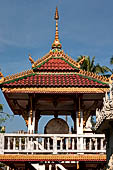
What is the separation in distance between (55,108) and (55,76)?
2.57 metres

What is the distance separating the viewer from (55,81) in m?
15.9

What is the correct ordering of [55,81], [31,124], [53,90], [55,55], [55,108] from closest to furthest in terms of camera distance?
1. [53,90]
2. [31,124]
3. [55,81]
4. [55,55]
5. [55,108]

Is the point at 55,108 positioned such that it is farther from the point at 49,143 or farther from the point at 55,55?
the point at 49,143

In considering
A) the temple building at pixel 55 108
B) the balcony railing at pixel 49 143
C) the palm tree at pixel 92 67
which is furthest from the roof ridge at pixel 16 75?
the palm tree at pixel 92 67

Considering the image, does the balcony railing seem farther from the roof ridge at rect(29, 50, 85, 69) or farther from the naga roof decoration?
the roof ridge at rect(29, 50, 85, 69)

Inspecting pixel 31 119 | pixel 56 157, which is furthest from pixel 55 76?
pixel 56 157

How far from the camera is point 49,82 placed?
51.8 feet

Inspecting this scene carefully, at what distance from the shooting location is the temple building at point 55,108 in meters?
14.3

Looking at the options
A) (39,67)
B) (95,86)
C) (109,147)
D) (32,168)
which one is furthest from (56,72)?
(109,147)

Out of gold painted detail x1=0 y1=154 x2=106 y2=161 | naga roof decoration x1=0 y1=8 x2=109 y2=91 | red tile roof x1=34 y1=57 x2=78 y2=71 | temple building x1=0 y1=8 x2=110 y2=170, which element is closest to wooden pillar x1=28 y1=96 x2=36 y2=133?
temple building x1=0 y1=8 x2=110 y2=170

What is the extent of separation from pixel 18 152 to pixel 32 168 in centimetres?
198

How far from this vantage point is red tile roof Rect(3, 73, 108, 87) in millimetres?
15477

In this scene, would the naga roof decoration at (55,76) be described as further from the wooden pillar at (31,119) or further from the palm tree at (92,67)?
the palm tree at (92,67)

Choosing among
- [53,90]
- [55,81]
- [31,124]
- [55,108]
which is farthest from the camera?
[55,108]
